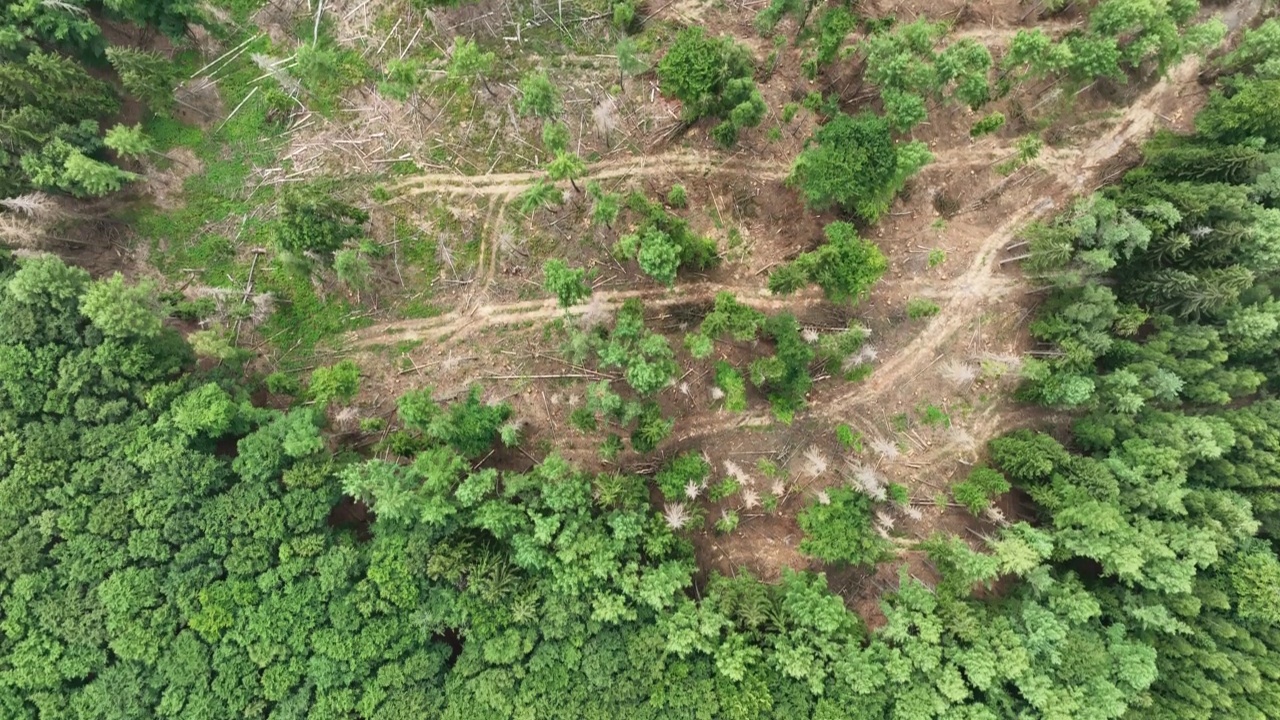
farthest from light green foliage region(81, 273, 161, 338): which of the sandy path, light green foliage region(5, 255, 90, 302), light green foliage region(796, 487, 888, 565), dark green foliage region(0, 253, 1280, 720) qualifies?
light green foliage region(796, 487, 888, 565)

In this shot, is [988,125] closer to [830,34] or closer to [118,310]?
[830,34]

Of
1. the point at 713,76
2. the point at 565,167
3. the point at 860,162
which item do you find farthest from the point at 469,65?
the point at 860,162

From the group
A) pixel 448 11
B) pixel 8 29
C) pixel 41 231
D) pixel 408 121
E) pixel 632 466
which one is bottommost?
pixel 632 466

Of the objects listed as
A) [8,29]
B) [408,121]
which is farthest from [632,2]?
[8,29]

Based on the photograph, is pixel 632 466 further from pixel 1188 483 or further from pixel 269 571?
pixel 1188 483

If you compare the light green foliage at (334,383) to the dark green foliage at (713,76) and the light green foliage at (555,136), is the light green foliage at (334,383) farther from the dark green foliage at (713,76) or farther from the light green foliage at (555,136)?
the dark green foliage at (713,76)

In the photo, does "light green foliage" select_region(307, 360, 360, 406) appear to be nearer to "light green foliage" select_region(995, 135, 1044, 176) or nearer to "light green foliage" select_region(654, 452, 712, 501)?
"light green foliage" select_region(654, 452, 712, 501)
